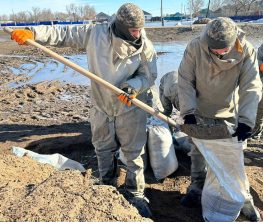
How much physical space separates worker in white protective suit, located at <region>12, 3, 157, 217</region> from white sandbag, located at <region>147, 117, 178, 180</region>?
631 mm

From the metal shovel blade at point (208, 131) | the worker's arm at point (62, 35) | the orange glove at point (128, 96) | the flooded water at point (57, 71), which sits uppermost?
the worker's arm at point (62, 35)

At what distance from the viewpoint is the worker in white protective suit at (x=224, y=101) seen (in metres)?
3.24

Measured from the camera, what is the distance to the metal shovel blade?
10.9 feet

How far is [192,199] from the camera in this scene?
3.88m

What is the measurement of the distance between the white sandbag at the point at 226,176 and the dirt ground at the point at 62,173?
35 centimetres

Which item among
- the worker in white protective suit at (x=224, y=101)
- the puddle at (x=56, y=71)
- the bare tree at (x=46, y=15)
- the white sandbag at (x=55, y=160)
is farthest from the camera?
the bare tree at (x=46, y=15)

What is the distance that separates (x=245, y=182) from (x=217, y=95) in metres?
0.83

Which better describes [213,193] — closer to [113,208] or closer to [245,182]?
[245,182]

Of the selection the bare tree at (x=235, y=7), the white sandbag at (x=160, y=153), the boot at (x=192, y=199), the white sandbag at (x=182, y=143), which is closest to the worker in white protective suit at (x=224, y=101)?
the boot at (x=192, y=199)

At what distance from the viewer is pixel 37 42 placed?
356 cm

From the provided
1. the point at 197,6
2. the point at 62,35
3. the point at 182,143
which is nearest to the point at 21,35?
Result: the point at 62,35

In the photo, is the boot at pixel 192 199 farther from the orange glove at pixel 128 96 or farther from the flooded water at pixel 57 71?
the flooded water at pixel 57 71

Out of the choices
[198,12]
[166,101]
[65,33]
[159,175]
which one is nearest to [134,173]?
[159,175]

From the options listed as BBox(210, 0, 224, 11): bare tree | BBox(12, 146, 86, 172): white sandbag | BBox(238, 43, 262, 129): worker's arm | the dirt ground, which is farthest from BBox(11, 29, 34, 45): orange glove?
BBox(210, 0, 224, 11): bare tree
